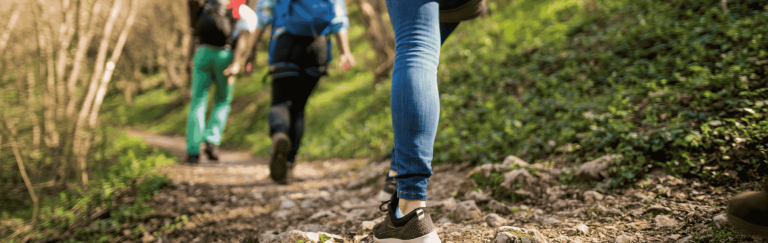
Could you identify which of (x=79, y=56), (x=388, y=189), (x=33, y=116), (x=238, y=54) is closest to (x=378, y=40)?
(x=238, y=54)

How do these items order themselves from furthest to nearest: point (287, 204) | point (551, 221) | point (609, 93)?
point (609, 93) < point (287, 204) < point (551, 221)

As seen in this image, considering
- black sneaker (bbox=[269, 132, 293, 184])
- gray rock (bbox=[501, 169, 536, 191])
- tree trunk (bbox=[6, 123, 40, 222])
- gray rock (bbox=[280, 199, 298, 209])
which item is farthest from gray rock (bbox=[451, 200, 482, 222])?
tree trunk (bbox=[6, 123, 40, 222])

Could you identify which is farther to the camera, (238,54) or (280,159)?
(238,54)

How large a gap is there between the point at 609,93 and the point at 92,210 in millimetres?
3898

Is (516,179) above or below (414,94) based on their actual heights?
below

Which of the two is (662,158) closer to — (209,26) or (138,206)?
(138,206)

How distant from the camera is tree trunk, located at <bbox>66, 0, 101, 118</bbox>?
3428 millimetres

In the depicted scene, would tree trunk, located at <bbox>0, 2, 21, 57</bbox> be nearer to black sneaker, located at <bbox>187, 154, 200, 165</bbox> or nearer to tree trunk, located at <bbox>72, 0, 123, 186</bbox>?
tree trunk, located at <bbox>72, 0, 123, 186</bbox>

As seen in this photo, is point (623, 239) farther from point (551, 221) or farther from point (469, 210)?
point (469, 210)

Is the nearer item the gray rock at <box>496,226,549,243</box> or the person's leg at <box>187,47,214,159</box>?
the gray rock at <box>496,226,549,243</box>

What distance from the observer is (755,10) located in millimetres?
2965

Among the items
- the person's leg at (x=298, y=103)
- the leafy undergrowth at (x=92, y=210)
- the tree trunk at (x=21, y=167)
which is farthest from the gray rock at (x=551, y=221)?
the tree trunk at (x=21, y=167)

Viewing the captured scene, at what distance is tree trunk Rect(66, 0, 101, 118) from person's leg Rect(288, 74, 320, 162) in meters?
2.17

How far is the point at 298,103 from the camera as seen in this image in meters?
3.04
